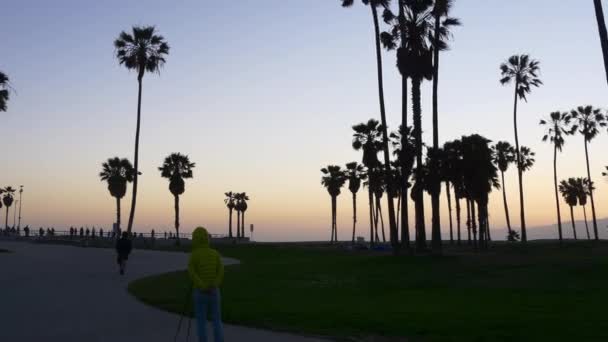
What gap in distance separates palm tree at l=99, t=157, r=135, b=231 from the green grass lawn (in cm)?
5009

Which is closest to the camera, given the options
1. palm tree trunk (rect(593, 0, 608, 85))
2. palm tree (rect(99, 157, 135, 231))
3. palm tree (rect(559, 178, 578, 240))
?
palm tree trunk (rect(593, 0, 608, 85))

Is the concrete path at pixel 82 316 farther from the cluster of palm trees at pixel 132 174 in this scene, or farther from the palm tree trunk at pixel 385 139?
the cluster of palm trees at pixel 132 174

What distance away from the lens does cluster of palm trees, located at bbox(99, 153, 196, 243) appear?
7400 cm

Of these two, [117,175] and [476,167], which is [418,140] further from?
[117,175]

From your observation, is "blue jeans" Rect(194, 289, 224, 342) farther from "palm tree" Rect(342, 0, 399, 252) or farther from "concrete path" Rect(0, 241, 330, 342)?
"palm tree" Rect(342, 0, 399, 252)

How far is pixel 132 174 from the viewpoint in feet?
243

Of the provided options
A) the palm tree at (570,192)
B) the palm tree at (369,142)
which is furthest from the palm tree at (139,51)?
the palm tree at (570,192)

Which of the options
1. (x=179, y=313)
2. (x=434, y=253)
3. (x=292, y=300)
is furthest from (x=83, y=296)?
(x=434, y=253)

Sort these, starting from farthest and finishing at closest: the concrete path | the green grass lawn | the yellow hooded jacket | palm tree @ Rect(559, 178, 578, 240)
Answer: palm tree @ Rect(559, 178, 578, 240) < the green grass lawn < the concrete path < the yellow hooded jacket

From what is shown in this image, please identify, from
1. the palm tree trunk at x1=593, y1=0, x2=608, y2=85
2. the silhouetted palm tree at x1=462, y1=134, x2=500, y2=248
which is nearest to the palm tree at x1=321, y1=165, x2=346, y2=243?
the silhouetted palm tree at x1=462, y1=134, x2=500, y2=248

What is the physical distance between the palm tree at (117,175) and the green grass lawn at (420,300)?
50.1 meters

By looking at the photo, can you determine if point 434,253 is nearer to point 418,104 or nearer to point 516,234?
point 418,104

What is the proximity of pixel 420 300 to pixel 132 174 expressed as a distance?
2477 inches

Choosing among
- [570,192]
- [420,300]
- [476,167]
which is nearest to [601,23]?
[420,300]
